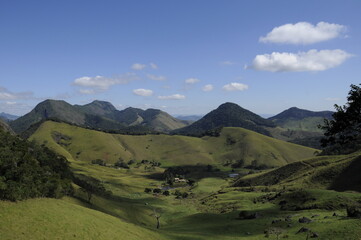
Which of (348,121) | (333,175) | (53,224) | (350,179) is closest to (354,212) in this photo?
(348,121)

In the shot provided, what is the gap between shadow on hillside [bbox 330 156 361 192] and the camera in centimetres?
10019

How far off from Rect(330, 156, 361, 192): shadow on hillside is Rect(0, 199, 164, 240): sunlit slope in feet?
269

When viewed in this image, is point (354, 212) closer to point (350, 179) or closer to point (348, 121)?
point (348, 121)

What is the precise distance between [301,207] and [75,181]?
303ft

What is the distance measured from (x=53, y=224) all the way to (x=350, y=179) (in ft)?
345

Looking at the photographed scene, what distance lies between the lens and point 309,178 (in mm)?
123500

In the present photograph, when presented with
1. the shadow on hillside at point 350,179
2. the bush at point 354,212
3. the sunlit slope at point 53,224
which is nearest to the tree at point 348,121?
the bush at point 354,212

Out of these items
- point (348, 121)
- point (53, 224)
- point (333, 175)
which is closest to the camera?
point (53, 224)

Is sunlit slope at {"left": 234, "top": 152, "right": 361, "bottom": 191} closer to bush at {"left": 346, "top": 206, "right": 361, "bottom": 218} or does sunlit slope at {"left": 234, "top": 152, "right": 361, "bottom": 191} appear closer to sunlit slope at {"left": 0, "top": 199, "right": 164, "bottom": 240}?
bush at {"left": 346, "top": 206, "right": 361, "bottom": 218}

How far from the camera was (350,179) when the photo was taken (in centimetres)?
10488

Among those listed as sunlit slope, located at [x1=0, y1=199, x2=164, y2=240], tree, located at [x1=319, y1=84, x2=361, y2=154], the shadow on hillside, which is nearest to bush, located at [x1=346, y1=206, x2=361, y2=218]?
tree, located at [x1=319, y1=84, x2=361, y2=154]

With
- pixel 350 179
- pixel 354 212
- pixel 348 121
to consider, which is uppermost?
pixel 348 121

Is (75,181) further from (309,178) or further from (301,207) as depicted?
(309,178)

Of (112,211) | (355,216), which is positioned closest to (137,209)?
(112,211)
